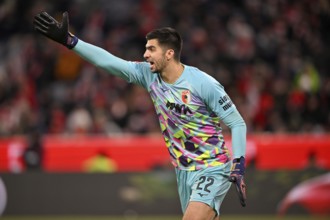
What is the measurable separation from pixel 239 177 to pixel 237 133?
0.40 metres

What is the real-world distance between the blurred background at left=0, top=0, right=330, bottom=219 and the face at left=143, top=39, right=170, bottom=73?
6.42 meters

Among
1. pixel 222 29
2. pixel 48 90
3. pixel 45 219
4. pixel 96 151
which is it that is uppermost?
pixel 222 29

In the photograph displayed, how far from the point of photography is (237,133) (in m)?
6.56

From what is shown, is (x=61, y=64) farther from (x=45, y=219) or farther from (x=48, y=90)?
(x=45, y=219)

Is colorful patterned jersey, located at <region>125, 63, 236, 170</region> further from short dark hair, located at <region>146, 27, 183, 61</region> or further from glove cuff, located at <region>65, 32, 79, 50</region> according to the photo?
glove cuff, located at <region>65, 32, 79, 50</region>

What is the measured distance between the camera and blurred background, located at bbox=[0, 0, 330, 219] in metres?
12.9

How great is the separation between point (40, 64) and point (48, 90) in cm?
65

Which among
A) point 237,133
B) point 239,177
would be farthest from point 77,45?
point 239,177

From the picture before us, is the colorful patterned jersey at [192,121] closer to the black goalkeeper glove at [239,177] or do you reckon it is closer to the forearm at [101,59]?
the black goalkeeper glove at [239,177]

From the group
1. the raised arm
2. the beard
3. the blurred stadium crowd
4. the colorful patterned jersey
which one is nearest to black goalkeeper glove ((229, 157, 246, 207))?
the colorful patterned jersey

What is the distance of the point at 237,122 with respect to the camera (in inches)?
260

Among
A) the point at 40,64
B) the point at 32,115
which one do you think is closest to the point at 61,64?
the point at 40,64

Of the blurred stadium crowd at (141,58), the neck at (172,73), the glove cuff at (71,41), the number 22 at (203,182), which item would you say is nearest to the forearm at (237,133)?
the number 22 at (203,182)

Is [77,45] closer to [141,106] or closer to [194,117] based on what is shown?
[194,117]
